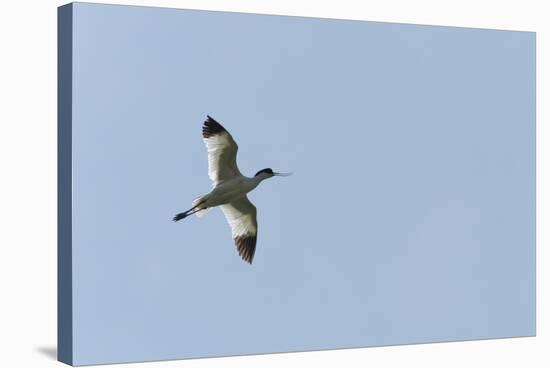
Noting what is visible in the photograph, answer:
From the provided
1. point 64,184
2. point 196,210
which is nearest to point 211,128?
point 196,210

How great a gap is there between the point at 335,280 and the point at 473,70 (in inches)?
88.7

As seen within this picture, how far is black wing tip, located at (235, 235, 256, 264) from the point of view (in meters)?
11.3

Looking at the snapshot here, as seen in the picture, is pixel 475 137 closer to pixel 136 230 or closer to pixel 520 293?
pixel 520 293

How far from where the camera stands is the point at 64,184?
10.8 m

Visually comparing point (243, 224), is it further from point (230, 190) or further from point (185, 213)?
point (185, 213)

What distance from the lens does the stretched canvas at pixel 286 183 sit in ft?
35.3

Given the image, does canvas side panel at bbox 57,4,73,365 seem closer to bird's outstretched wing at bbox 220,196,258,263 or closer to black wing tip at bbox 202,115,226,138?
black wing tip at bbox 202,115,226,138

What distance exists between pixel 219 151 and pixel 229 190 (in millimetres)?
320

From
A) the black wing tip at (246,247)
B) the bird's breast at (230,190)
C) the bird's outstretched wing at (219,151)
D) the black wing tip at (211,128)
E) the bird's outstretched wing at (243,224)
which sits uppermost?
the black wing tip at (211,128)

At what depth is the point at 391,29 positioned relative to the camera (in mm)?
12047

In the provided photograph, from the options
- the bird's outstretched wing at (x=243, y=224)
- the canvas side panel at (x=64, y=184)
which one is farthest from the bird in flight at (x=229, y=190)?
the canvas side panel at (x=64, y=184)

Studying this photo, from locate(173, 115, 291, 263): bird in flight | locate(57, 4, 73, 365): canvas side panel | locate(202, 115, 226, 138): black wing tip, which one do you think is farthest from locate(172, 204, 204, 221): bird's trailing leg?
locate(57, 4, 73, 365): canvas side panel

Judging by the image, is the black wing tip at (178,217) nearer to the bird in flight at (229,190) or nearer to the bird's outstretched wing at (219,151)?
the bird in flight at (229,190)

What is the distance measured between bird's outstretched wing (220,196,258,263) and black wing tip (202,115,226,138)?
59cm
